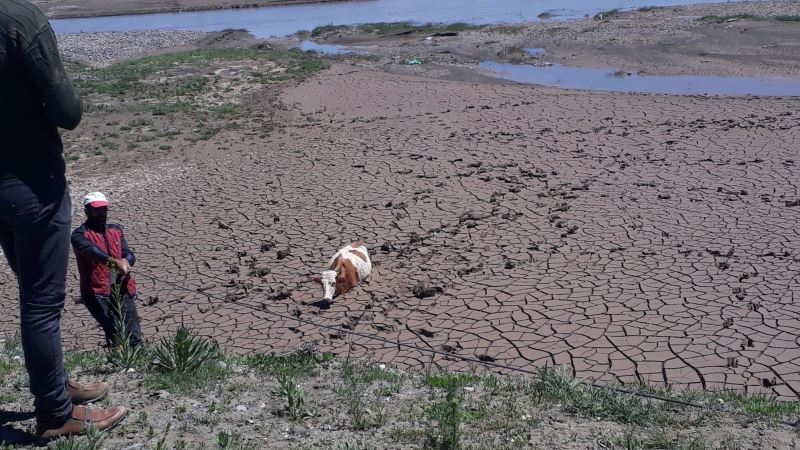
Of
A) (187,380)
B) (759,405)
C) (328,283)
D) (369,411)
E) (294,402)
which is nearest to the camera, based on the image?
(294,402)

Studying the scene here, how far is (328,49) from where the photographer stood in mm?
31172

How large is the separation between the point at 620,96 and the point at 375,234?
8.82 m

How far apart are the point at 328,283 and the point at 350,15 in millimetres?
37810

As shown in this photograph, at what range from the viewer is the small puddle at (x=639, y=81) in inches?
740

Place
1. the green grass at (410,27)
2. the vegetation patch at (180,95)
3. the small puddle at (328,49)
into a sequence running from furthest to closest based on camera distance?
1. the green grass at (410,27)
2. the small puddle at (328,49)
3. the vegetation patch at (180,95)

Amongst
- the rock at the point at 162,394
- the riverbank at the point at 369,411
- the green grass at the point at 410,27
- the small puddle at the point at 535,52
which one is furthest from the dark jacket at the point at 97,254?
the green grass at the point at 410,27

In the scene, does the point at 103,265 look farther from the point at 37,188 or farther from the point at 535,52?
the point at 535,52

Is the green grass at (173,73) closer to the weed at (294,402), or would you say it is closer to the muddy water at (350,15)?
the muddy water at (350,15)

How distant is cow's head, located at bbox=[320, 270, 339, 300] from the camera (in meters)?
8.03

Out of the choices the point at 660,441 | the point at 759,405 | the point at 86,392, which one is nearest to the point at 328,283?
the point at 86,392

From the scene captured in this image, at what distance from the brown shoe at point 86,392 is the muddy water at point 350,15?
109ft

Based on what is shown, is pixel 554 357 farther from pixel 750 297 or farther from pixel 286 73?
pixel 286 73

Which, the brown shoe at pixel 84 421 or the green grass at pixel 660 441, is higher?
the brown shoe at pixel 84 421

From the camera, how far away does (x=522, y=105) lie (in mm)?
16375
